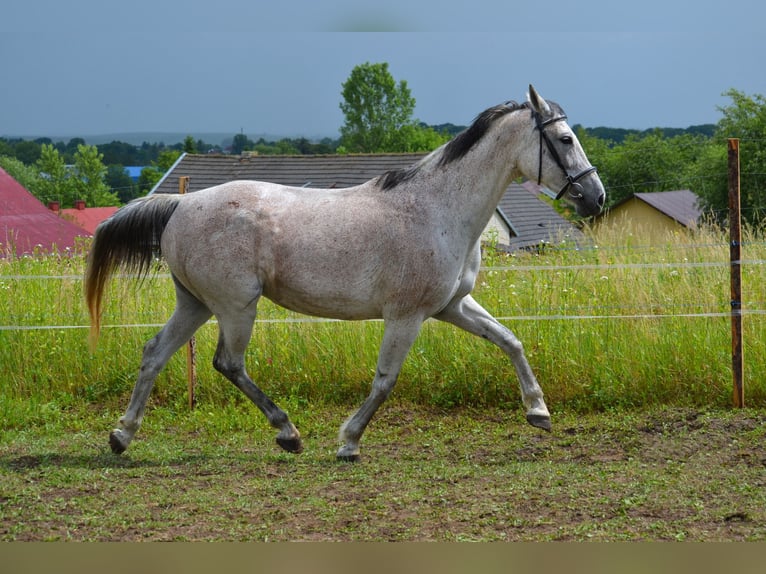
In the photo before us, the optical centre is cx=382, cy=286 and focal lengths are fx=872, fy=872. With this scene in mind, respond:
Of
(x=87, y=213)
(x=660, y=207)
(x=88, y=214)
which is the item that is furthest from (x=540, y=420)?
(x=87, y=213)

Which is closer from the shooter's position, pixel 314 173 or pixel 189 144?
pixel 314 173

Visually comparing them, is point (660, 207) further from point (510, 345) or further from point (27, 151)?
point (27, 151)

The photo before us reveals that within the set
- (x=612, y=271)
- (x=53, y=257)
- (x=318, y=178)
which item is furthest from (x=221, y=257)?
(x=318, y=178)

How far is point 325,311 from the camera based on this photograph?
5078 millimetres

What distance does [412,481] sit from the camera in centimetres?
463

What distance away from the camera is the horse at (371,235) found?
4.90m

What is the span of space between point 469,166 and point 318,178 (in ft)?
73.2

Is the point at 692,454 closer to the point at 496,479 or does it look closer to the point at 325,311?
the point at 496,479

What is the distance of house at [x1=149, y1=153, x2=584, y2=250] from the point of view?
86.9ft

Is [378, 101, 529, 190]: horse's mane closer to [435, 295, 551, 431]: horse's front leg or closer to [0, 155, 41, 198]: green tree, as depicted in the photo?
[435, 295, 551, 431]: horse's front leg

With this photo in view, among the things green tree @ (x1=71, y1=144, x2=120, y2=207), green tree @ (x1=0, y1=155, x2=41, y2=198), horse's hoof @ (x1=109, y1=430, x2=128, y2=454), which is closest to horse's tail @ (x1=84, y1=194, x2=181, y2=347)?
horse's hoof @ (x1=109, y1=430, x2=128, y2=454)

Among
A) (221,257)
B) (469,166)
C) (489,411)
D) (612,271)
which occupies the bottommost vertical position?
(489,411)

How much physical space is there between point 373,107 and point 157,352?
50.7 metres

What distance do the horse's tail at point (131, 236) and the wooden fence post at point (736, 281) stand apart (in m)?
4.01
